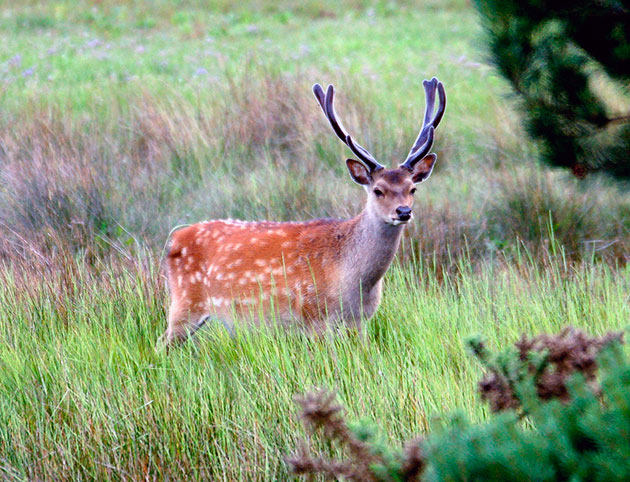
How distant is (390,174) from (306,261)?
66 cm

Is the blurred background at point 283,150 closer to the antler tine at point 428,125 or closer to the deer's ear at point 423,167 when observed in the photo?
the deer's ear at point 423,167

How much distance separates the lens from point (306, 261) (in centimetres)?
469

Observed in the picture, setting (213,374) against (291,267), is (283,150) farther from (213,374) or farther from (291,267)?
(213,374)

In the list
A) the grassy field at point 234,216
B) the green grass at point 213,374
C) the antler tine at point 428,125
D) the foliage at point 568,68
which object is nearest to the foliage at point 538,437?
the grassy field at point 234,216

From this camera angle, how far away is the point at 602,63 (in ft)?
17.6

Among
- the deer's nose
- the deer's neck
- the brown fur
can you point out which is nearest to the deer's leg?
the brown fur

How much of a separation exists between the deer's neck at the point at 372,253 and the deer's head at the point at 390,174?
9cm

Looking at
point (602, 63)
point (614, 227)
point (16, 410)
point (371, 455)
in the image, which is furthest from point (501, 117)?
point (371, 455)

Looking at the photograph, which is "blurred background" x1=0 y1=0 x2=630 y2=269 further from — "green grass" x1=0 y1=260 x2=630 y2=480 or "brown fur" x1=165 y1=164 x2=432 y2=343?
"green grass" x1=0 y1=260 x2=630 y2=480

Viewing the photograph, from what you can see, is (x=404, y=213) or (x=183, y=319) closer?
(x=404, y=213)

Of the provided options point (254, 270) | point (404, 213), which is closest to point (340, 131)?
point (404, 213)

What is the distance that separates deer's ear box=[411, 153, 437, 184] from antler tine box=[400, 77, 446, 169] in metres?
0.04

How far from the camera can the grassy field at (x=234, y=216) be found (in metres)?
3.41

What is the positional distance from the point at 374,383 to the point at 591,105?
2835 millimetres
